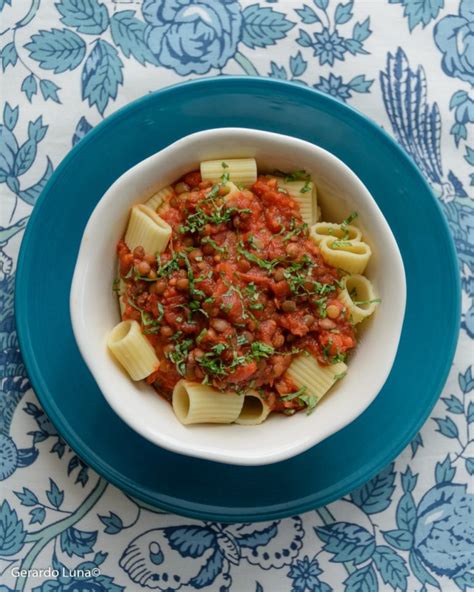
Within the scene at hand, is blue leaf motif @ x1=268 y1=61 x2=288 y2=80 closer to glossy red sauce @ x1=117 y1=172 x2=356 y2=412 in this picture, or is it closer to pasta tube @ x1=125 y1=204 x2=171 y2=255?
glossy red sauce @ x1=117 y1=172 x2=356 y2=412

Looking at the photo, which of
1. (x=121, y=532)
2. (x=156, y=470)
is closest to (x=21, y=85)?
(x=156, y=470)

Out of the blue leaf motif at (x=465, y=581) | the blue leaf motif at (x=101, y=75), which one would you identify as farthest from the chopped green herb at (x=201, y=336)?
the blue leaf motif at (x=465, y=581)

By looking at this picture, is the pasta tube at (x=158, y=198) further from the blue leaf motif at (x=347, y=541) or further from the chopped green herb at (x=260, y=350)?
the blue leaf motif at (x=347, y=541)

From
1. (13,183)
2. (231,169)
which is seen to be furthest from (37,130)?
(231,169)

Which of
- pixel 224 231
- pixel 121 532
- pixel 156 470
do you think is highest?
pixel 224 231

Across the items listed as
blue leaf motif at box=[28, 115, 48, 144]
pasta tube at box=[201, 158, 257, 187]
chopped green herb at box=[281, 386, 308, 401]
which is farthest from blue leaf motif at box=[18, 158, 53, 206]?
→ chopped green herb at box=[281, 386, 308, 401]

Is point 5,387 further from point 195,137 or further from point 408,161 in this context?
point 408,161
